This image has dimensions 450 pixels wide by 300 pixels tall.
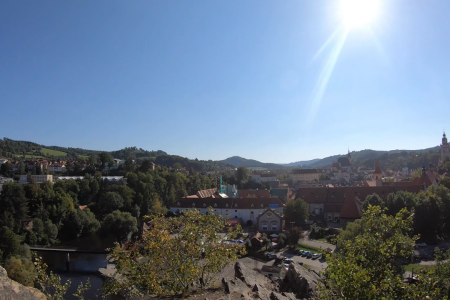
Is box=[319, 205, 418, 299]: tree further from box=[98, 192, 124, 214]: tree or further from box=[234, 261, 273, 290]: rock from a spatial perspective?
box=[98, 192, 124, 214]: tree

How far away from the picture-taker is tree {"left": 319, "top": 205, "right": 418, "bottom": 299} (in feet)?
18.9

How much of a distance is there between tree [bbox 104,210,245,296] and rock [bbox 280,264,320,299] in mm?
5138

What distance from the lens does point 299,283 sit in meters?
13.4

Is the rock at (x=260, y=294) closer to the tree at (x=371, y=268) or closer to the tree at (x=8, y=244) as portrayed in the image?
the tree at (x=371, y=268)

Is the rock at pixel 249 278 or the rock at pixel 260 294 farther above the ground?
the rock at pixel 260 294

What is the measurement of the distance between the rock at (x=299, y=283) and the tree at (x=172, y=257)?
5138 mm

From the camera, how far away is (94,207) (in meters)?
53.6

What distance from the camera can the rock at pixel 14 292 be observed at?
18.9 ft

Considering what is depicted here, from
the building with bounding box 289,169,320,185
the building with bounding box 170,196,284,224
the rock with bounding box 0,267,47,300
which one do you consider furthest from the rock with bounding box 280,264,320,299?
the building with bounding box 289,169,320,185

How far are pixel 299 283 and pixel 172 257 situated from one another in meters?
7.13

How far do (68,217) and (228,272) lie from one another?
30370 millimetres

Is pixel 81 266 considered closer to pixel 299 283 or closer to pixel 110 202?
pixel 110 202

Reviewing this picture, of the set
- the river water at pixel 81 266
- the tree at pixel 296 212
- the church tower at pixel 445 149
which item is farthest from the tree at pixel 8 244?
the church tower at pixel 445 149

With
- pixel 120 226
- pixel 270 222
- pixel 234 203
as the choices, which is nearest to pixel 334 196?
pixel 270 222
